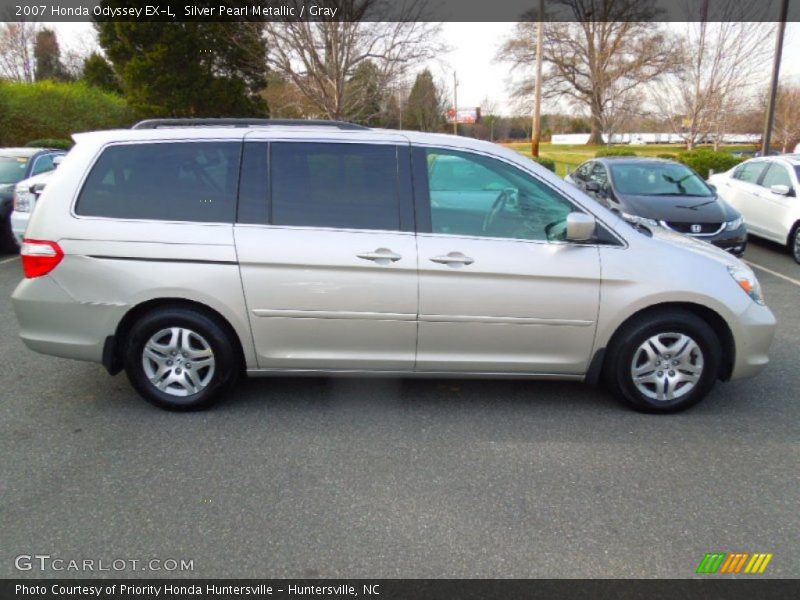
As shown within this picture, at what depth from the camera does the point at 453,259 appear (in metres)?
3.31

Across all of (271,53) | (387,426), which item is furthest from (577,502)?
(271,53)

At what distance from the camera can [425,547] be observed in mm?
2389

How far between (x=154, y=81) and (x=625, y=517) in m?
26.2

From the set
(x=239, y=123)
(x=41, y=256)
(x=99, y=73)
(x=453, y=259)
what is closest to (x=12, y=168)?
(x=41, y=256)

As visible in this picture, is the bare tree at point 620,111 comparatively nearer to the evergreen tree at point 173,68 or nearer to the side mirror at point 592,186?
the evergreen tree at point 173,68

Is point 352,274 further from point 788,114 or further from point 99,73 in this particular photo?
point 99,73

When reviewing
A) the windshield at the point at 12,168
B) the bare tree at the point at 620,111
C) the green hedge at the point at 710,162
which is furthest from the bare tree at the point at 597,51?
the windshield at the point at 12,168

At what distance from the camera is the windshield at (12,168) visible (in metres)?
8.38

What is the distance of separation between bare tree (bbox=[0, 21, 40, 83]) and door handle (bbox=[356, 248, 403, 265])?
37380 mm

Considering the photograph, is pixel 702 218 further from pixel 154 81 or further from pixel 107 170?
pixel 154 81

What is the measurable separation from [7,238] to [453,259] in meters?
8.30

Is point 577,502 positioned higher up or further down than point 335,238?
further down

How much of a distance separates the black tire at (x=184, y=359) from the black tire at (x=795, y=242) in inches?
335

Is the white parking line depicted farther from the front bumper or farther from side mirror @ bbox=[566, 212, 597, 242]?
side mirror @ bbox=[566, 212, 597, 242]
